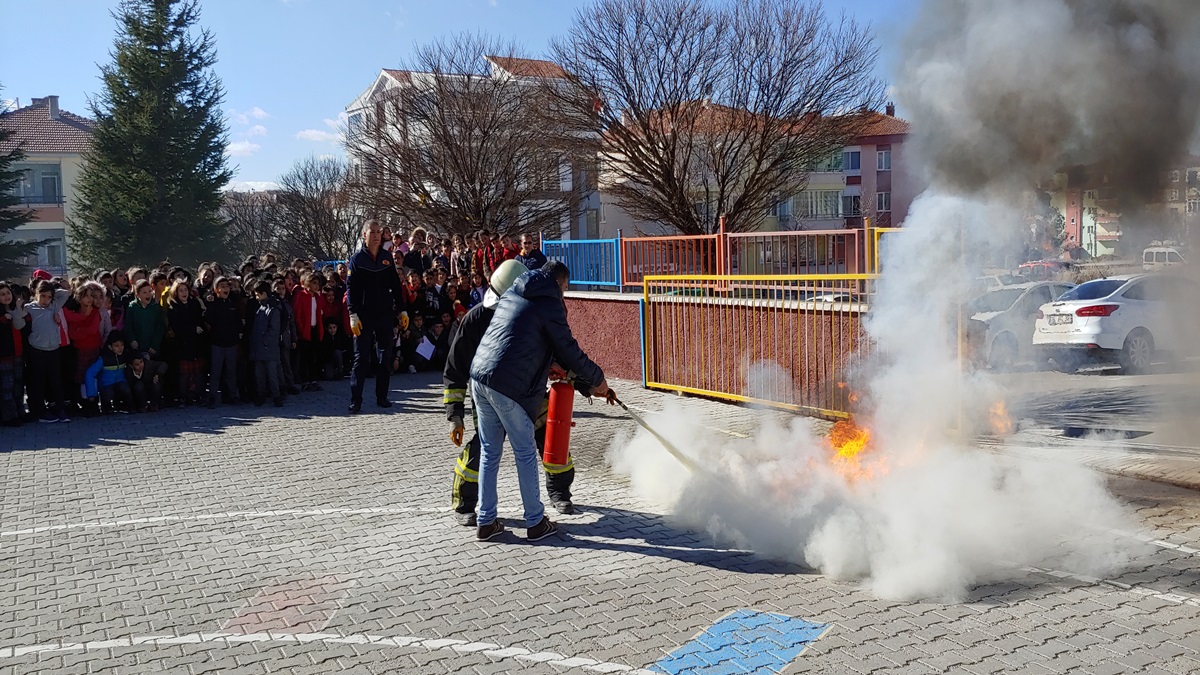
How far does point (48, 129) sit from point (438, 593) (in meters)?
60.0

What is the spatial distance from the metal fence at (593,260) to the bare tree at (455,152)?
15693 mm

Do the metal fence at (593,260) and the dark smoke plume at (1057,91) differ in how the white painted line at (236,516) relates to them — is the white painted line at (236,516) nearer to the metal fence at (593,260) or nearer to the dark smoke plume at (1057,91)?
the dark smoke plume at (1057,91)

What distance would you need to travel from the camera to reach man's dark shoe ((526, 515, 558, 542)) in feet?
21.5

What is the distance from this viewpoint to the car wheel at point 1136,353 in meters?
14.3

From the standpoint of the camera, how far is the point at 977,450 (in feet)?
29.2

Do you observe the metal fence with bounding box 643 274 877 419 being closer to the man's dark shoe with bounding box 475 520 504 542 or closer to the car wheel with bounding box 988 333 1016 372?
the car wheel with bounding box 988 333 1016 372

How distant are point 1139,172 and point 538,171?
2638 cm

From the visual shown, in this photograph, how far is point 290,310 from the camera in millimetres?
13617

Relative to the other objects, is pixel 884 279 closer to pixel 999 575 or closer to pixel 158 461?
pixel 999 575

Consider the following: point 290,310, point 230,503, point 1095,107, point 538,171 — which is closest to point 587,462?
point 230,503

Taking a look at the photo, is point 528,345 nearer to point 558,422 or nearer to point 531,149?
point 558,422

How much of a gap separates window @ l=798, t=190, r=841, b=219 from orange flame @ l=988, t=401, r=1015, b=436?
137 feet

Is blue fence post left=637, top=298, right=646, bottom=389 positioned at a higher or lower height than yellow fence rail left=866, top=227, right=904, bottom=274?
lower

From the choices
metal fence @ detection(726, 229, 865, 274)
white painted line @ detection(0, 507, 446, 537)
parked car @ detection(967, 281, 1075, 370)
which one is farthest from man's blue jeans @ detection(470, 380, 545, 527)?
parked car @ detection(967, 281, 1075, 370)
